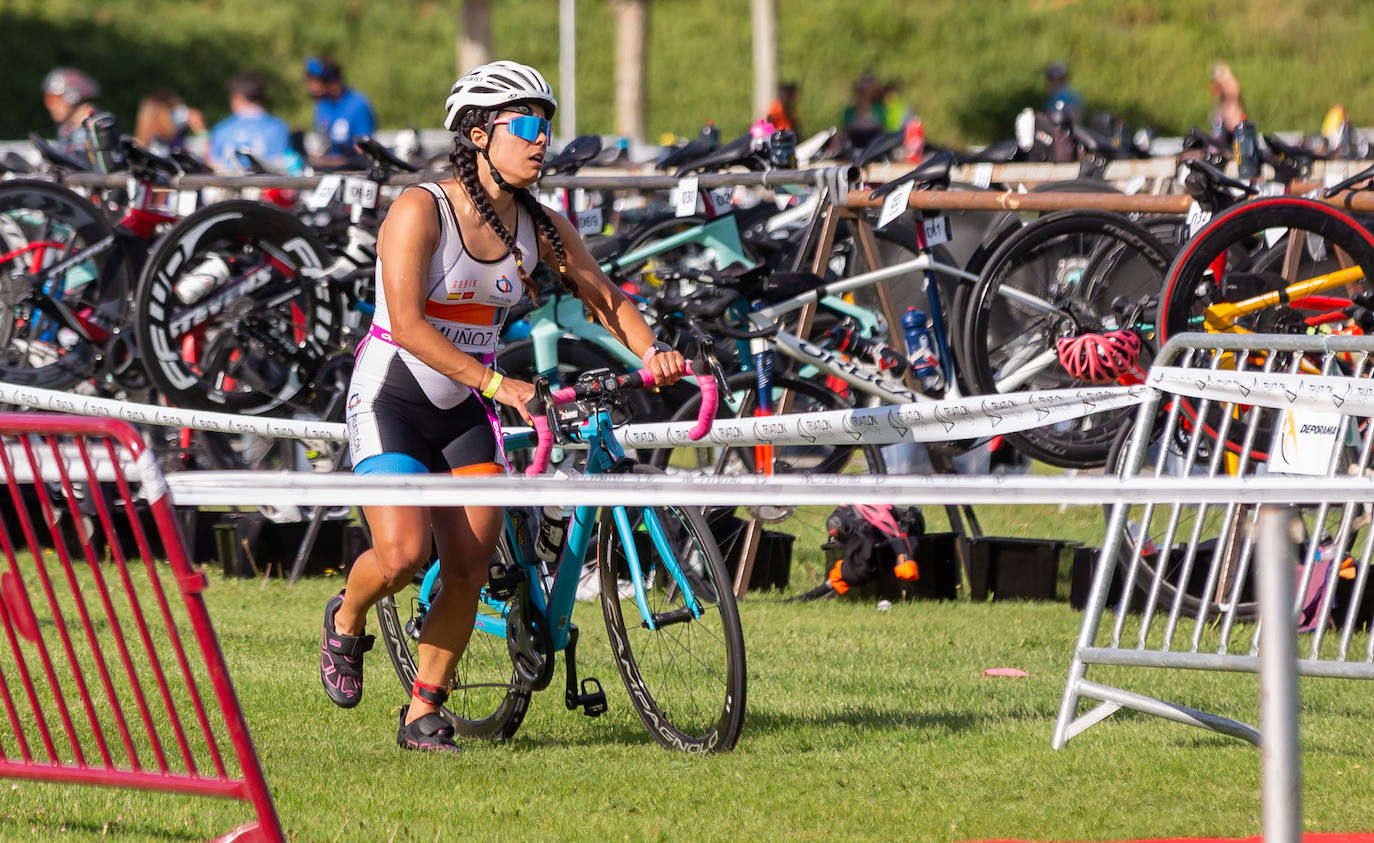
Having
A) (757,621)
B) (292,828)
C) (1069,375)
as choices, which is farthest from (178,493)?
(1069,375)

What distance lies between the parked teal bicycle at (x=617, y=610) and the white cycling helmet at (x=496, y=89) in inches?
30.7

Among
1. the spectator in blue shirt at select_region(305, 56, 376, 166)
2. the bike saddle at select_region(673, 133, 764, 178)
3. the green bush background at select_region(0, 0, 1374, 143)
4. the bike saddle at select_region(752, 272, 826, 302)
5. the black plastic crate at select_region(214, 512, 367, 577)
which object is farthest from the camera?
the green bush background at select_region(0, 0, 1374, 143)

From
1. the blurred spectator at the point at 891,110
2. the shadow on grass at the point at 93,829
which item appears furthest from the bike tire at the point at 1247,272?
the blurred spectator at the point at 891,110

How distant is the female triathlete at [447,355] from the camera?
4707 millimetres

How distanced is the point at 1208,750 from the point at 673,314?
3.29 m

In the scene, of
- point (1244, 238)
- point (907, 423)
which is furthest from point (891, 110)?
point (907, 423)

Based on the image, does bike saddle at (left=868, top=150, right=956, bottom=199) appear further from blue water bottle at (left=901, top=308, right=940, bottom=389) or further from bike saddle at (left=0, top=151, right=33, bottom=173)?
bike saddle at (left=0, top=151, right=33, bottom=173)

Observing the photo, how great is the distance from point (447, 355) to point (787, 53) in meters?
39.6

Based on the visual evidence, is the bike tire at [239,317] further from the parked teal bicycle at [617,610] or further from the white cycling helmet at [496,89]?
the white cycling helmet at [496,89]

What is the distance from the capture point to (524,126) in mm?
4777

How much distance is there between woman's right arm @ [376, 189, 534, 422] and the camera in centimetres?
461

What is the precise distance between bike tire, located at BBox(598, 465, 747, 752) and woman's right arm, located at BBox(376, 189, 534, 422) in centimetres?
59

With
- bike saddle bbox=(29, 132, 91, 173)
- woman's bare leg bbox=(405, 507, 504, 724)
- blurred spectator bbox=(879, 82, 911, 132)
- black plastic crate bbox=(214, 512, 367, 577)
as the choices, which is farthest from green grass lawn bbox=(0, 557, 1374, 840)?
blurred spectator bbox=(879, 82, 911, 132)

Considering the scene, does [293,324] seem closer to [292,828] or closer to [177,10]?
[292,828]
